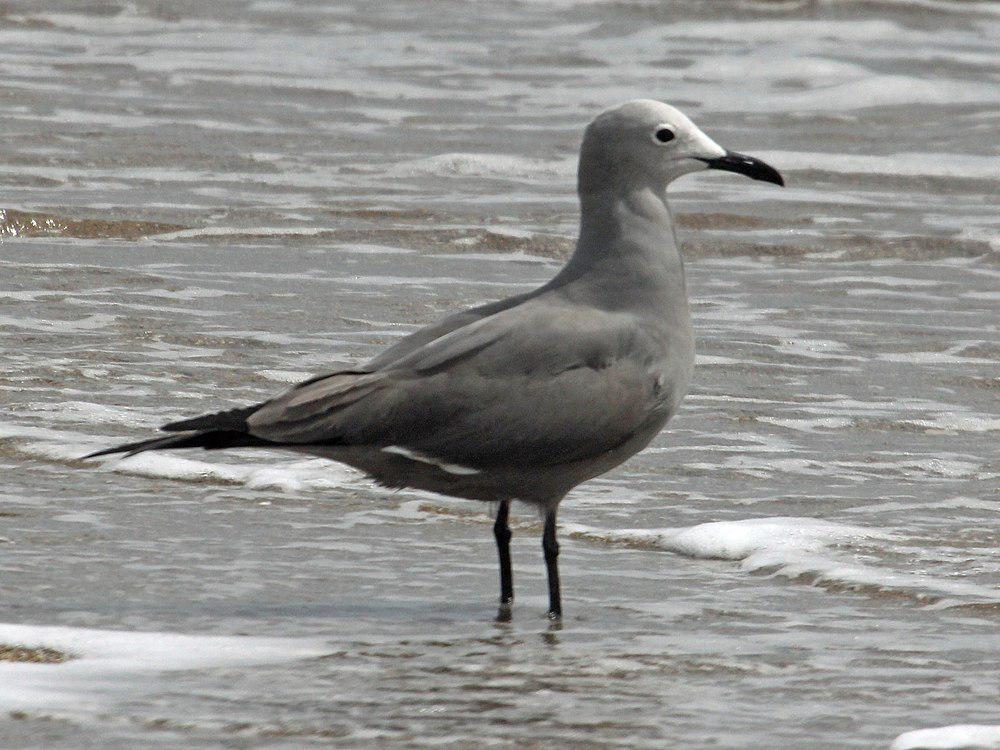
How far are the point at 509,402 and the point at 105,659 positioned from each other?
3.54 ft

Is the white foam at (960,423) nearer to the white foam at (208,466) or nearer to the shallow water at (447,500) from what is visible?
the shallow water at (447,500)

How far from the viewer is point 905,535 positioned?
5449 millimetres

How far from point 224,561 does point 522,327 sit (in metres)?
1.02

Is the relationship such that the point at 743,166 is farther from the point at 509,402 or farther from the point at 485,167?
the point at 485,167

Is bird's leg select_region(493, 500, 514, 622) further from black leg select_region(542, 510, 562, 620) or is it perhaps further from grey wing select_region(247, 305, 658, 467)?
grey wing select_region(247, 305, 658, 467)

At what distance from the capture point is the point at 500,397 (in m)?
4.50

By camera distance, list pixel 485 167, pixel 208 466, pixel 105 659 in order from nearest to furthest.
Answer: pixel 105 659, pixel 208 466, pixel 485 167

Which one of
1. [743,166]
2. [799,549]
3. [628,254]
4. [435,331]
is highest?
[743,166]

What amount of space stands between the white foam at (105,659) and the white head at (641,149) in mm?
1416

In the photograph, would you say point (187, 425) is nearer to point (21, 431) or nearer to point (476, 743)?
point (476, 743)

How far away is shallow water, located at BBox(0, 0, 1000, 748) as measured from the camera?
399 cm

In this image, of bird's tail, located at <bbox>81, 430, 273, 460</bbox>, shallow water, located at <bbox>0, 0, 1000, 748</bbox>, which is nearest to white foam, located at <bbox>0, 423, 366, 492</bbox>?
shallow water, located at <bbox>0, 0, 1000, 748</bbox>

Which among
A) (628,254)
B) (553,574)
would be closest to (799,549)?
(553,574)

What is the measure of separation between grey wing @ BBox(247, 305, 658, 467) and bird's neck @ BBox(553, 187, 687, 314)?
0.20 m
